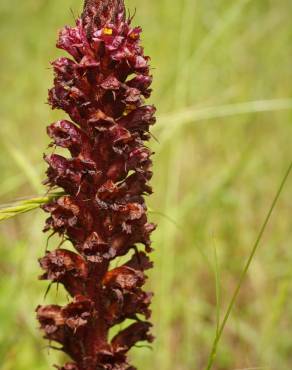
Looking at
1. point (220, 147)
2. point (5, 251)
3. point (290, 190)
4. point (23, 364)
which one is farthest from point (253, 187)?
point (23, 364)

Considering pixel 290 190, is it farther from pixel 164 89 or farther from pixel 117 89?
pixel 117 89

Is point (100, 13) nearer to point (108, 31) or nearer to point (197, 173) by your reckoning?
point (108, 31)

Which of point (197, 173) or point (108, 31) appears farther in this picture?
point (197, 173)

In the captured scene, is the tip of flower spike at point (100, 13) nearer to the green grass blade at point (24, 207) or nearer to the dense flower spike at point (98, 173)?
the dense flower spike at point (98, 173)

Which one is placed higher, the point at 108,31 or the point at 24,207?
the point at 108,31

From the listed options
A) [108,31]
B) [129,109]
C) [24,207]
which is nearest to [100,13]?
[108,31]

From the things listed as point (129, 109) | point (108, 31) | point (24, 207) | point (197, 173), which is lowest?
point (24, 207)
